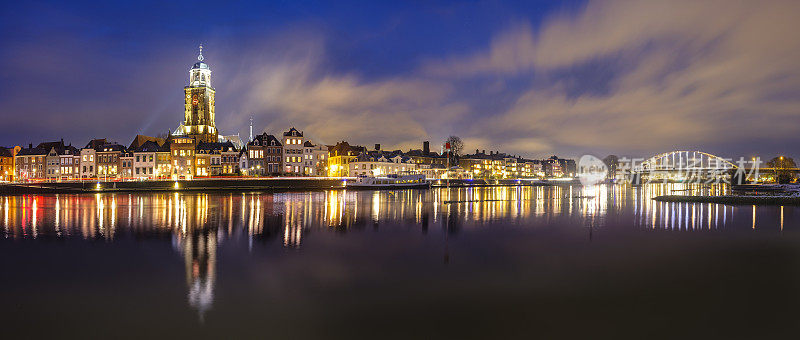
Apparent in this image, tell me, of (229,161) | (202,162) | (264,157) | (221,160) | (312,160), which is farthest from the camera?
(312,160)

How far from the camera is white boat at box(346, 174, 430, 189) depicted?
7436cm

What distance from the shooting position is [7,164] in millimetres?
92188

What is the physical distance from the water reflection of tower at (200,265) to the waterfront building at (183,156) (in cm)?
7464

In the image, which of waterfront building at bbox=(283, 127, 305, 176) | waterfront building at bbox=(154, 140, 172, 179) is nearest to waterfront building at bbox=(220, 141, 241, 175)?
waterfront building at bbox=(283, 127, 305, 176)

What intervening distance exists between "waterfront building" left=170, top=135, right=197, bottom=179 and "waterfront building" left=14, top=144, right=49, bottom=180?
2878 cm

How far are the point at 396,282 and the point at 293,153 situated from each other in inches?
3029

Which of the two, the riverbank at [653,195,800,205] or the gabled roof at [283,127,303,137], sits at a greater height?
the gabled roof at [283,127,303,137]

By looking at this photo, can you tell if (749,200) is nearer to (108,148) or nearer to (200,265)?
(200,265)

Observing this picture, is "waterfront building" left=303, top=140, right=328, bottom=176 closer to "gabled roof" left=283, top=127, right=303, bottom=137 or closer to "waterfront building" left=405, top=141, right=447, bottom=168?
"gabled roof" left=283, top=127, right=303, bottom=137

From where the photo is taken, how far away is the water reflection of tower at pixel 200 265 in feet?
31.1

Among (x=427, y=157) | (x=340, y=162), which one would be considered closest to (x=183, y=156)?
(x=340, y=162)

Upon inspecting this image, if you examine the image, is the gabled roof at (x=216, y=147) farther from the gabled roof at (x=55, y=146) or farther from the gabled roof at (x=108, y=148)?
the gabled roof at (x=55, y=146)

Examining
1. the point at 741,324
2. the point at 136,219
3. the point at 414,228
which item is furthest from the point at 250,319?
the point at 136,219

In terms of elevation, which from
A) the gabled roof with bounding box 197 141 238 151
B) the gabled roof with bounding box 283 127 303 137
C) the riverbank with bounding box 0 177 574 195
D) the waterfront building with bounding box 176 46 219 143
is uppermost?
the waterfront building with bounding box 176 46 219 143
